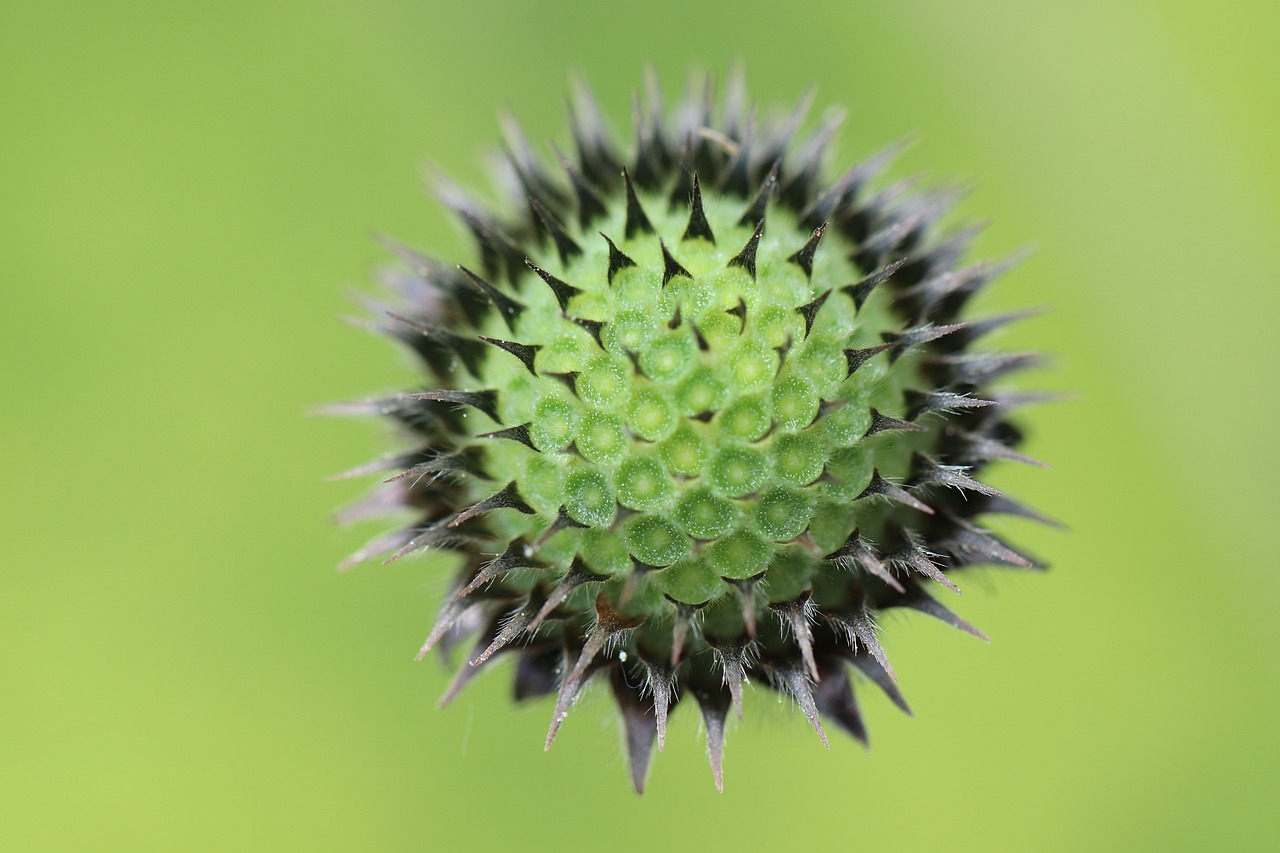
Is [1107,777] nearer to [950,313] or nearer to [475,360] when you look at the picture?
[950,313]

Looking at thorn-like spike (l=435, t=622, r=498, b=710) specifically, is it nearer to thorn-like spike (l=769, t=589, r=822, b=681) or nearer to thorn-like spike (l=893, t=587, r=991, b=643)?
thorn-like spike (l=769, t=589, r=822, b=681)

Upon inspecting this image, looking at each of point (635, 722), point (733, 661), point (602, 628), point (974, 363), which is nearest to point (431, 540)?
point (602, 628)

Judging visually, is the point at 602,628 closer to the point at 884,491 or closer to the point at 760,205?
the point at 884,491

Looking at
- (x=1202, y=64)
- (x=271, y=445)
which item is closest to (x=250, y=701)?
(x=271, y=445)

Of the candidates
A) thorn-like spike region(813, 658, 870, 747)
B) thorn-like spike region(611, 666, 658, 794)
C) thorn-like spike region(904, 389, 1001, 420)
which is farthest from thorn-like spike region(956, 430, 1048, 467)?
thorn-like spike region(611, 666, 658, 794)

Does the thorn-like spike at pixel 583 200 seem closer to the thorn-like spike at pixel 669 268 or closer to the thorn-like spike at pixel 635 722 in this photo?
the thorn-like spike at pixel 669 268

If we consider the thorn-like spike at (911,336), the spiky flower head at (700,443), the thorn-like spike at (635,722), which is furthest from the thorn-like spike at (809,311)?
the thorn-like spike at (635,722)
